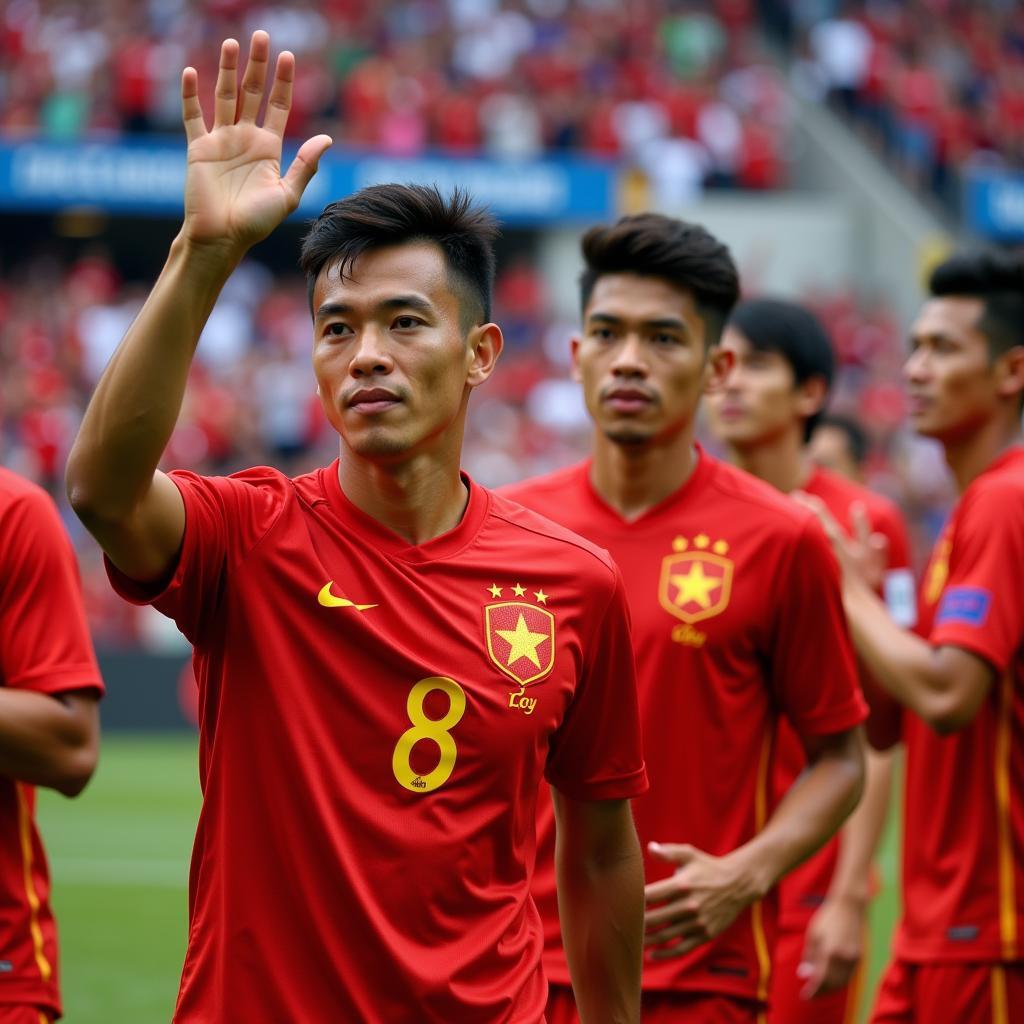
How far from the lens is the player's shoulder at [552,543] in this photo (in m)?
3.44

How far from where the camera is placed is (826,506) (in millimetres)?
6059

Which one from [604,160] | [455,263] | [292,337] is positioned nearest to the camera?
[455,263]

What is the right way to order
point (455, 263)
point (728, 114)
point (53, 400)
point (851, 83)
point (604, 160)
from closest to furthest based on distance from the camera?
point (455, 263) → point (53, 400) → point (604, 160) → point (728, 114) → point (851, 83)

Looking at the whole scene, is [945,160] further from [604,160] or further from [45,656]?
[45,656]

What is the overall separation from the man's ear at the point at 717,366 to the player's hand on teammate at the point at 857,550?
393mm

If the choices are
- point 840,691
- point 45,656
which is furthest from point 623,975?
point 45,656

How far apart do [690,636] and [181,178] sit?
19.7 metres

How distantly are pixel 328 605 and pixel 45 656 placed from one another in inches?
42.4

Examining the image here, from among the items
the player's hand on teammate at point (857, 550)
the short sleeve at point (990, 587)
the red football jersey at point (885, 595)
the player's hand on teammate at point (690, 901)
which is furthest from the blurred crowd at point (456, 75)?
the player's hand on teammate at point (690, 901)

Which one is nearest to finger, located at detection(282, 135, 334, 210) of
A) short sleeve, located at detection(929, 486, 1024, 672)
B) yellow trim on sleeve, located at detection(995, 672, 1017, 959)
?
short sleeve, located at detection(929, 486, 1024, 672)

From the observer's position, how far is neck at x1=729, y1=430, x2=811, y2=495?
239 inches

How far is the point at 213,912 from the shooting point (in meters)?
3.06

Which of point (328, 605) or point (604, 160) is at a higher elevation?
point (604, 160)

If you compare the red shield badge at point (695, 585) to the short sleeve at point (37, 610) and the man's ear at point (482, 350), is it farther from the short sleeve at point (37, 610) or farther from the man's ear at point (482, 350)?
the short sleeve at point (37, 610)
